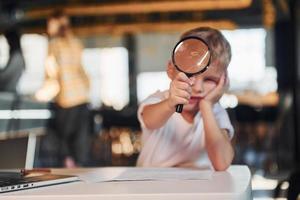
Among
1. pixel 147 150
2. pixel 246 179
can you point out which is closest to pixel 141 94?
pixel 147 150

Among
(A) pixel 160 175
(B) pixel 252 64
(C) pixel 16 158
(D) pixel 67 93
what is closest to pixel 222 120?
(A) pixel 160 175

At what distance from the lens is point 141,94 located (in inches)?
199

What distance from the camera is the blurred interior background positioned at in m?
4.57

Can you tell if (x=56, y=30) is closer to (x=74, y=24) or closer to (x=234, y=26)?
(x=74, y=24)

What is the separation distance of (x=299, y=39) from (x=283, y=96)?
533 mm

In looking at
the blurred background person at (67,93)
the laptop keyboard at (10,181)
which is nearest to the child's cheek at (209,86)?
the laptop keyboard at (10,181)

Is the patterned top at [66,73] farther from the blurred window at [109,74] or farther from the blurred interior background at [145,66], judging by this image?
the blurred window at [109,74]

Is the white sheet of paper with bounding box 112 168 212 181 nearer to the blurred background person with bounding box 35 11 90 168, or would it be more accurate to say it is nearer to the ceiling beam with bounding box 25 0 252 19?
the blurred background person with bounding box 35 11 90 168

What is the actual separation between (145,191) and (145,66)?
4.29 m

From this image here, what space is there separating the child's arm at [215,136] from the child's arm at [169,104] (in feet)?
0.27

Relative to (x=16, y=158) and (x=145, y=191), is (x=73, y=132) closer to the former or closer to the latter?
(x=16, y=158)

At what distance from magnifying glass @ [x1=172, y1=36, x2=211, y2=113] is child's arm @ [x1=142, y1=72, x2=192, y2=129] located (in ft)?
0.07

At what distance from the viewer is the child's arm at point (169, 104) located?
1153mm

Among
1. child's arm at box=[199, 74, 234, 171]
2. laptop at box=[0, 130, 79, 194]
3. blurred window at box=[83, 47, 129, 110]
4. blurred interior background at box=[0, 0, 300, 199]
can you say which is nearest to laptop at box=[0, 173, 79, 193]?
laptop at box=[0, 130, 79, 194]
